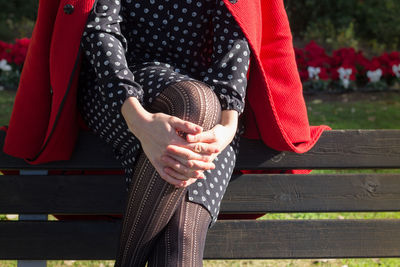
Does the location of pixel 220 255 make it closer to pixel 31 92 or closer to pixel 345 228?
pixel 345 228

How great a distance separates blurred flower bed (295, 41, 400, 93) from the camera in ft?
21.6

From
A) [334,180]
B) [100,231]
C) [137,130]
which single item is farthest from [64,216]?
[334,180]

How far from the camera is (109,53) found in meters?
2.01

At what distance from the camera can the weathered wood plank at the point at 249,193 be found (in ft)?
7.86

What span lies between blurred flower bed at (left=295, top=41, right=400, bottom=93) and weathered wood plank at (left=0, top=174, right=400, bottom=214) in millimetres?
4181

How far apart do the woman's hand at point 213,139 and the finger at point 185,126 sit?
2 centimetres

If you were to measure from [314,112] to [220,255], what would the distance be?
3.51 m

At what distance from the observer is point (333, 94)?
21.6 ft

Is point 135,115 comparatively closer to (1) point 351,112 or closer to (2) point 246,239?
(2) point 246,239

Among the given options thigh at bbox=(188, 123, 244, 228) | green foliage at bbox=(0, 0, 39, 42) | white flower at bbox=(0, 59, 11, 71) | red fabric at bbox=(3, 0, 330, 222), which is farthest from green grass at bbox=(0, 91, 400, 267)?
green foliage at bbox=(0, 0, 39, 42)

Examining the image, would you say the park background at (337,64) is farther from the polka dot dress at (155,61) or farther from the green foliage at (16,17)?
the polka dot dress at (155,61)

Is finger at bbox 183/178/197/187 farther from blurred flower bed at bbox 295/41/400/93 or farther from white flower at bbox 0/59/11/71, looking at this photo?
white flower at bbox 0/59/11/71

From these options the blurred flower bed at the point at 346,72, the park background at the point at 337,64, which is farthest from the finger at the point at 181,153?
the blurred flower bed at the point at 346,72

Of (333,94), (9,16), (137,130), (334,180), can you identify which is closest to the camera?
(137,130)
